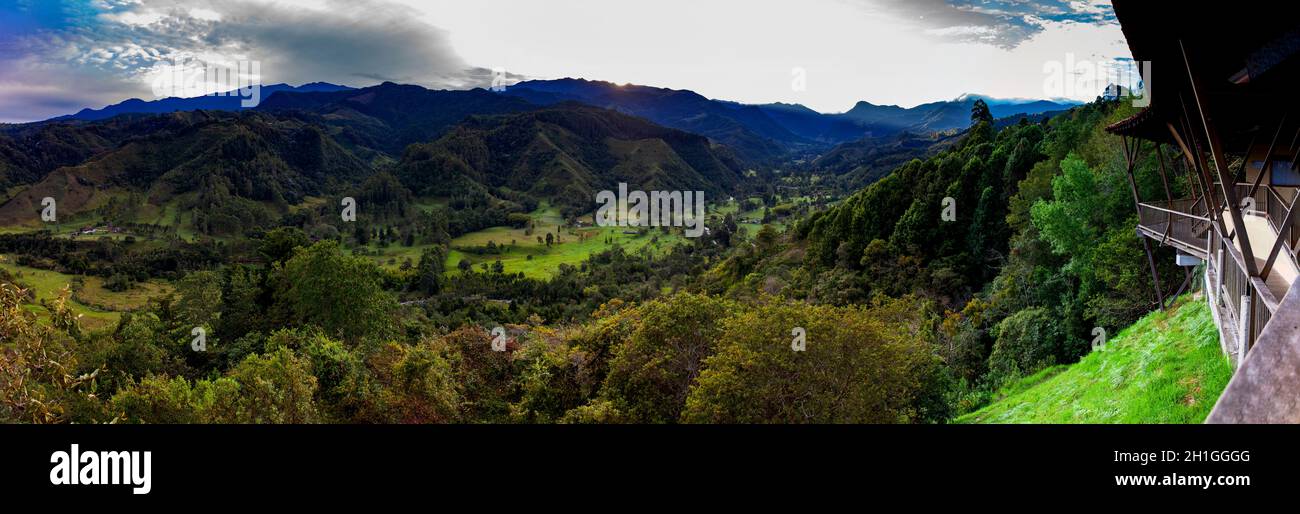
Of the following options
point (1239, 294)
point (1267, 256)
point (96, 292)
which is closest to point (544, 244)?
point (96, 292)

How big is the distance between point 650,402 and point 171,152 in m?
220

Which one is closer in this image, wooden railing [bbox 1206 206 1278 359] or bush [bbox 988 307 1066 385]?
wooden railing [bbox 1206 206 1278 359]

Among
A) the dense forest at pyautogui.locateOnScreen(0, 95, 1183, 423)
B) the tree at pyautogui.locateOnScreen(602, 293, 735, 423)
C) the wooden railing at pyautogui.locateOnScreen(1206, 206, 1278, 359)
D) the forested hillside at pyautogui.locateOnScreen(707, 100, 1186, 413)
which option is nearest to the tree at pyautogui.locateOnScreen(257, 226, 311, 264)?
the dense forest at pyautogui.locateOnScreen(0, 95, 1183, 423)

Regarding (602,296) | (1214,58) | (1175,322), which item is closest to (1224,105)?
(1214,58)

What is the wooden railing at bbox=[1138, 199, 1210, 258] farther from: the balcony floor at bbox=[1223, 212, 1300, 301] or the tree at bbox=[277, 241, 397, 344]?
the tree at bbox=[277, 241, 397, 344]

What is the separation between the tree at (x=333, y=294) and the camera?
109 ft

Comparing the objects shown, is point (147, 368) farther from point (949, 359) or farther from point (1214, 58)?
point (1214, 58)

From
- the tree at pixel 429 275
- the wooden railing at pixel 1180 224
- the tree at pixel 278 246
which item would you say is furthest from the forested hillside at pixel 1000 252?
the tree at pixel 429 275

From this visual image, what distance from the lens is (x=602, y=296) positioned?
74812 mm

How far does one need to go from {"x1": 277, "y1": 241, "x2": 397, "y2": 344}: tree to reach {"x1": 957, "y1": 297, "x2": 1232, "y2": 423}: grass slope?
30.0 metres

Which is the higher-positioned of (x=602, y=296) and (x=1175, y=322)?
(x=1175, y=322)

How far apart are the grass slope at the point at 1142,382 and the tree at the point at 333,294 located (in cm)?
2996

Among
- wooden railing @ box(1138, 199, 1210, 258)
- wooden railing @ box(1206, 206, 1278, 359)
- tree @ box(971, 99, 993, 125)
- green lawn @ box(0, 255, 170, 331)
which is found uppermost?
tree @ box(971, 99, 993, 125)

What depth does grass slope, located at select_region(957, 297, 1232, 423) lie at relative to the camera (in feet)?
29.4
